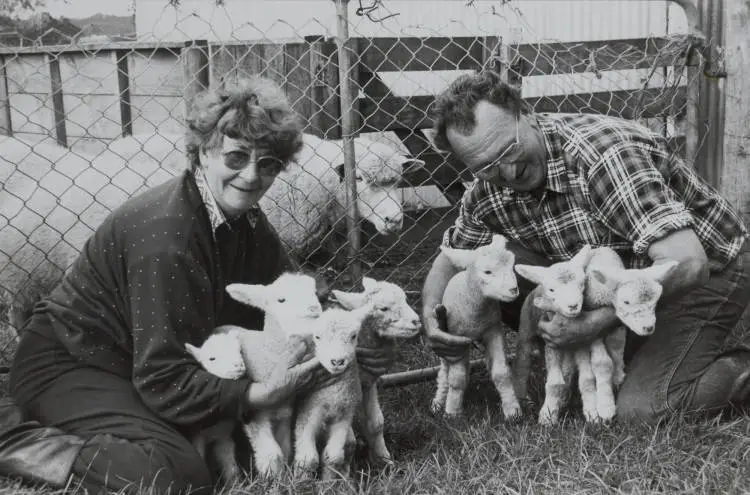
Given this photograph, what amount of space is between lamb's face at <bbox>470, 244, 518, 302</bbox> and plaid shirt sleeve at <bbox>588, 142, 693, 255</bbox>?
17.5 inches

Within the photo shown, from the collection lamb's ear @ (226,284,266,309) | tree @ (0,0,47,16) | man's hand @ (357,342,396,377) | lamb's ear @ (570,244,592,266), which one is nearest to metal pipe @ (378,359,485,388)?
man's hand @ (357,342,396,377)

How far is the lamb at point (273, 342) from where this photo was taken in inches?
121

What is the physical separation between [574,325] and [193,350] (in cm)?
137

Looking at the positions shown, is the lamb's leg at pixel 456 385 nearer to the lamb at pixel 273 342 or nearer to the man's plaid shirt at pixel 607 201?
the man's plaid shirt at pixel 607 201

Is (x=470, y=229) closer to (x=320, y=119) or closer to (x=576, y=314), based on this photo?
(x=576, y=314)

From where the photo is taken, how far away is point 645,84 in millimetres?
5258

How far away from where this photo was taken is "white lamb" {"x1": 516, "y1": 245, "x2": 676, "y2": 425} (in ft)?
10.9

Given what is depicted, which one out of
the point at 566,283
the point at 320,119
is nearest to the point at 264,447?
the point at 566,283

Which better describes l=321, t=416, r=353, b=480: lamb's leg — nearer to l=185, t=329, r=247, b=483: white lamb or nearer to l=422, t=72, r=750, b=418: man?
l=185, t=329, r=247, b=483: white lamb

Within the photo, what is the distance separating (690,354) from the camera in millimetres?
3740


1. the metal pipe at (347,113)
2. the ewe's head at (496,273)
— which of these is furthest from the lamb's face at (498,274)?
the metal pipe at (347,113)

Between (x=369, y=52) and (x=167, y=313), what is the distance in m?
2.55

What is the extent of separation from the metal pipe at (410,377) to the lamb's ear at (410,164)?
192cm

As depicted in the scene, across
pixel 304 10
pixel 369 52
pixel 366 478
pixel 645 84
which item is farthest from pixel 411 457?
pixel 304 10
